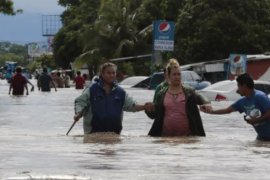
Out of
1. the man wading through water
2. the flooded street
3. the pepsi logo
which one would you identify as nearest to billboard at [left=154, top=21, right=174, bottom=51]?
the pepsi logo

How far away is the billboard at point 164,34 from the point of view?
49000 mm

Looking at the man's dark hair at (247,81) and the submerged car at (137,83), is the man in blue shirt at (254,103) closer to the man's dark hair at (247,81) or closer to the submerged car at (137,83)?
the man's dark hair at (247,81)

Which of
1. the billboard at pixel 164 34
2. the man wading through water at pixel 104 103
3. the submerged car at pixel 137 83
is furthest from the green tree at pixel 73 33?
the man wading through water at pixel 104 103

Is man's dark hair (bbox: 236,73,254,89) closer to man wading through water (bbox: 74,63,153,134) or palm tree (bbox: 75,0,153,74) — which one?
man wading through water (bbox: 74,63,153,134)

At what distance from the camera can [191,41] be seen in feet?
160

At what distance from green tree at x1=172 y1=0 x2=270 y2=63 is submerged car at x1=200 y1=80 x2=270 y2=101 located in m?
23.8

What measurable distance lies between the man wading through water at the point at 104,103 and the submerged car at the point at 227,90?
46.8ft

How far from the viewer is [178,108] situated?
856cm

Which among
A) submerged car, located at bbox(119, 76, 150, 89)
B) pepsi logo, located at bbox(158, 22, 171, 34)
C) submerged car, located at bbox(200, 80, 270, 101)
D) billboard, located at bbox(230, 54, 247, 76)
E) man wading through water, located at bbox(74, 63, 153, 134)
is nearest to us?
man wading through water, located at bbox(74, 63, 153, 134)

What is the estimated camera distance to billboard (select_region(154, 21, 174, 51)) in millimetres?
49000

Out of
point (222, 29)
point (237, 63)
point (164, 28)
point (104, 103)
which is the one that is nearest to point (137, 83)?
point (237, 63)

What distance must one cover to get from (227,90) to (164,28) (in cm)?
2606

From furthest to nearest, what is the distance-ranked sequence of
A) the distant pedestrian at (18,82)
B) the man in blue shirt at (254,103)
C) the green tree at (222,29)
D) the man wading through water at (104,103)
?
the green tree at (222,29) → the distant pedestrian at (18,82) → the man wading through water at (104,103) → the man in blue shirt at (254,103)

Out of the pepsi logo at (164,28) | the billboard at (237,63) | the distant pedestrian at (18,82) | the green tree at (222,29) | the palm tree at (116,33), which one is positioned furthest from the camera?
the palm tree at (116,33)
